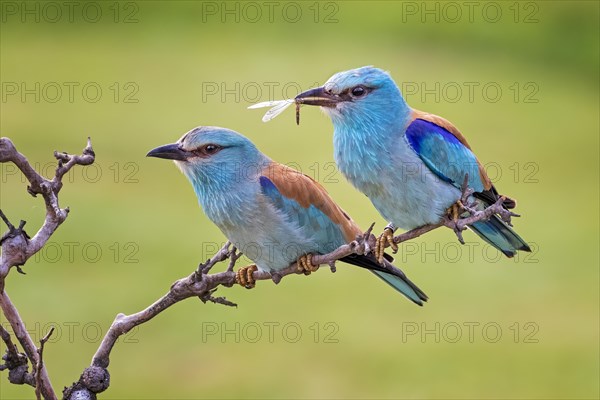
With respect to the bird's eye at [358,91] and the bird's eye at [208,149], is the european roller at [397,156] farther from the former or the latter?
the bird's eye at [208,149]

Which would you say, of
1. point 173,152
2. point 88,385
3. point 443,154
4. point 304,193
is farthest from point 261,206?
point 88,385

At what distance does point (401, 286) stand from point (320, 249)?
197 millimetres

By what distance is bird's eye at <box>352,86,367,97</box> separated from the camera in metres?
1.59

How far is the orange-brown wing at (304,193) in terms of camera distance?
5.88 feet

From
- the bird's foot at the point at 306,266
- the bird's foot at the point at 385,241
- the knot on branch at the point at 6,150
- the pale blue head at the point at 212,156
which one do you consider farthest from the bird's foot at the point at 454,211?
the knot on branch at the point at 6,150

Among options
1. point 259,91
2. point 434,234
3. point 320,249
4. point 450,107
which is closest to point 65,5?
point 259,91

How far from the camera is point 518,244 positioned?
5.64 feet

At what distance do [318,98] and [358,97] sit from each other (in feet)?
0.35

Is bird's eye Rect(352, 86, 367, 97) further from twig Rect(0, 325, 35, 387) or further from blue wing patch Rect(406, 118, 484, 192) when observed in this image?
twig Rect(0, 325, 35, 387)

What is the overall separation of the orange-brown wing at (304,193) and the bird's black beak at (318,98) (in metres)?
0.26

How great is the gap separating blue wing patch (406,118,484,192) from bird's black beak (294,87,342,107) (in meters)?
0.22

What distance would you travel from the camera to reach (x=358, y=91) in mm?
1592

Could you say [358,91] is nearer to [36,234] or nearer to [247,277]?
[247,277]

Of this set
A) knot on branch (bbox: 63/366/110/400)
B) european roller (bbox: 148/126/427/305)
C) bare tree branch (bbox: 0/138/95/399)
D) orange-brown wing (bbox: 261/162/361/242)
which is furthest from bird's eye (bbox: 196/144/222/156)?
knot on branch (bbox: 63/366/110/400)
